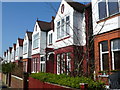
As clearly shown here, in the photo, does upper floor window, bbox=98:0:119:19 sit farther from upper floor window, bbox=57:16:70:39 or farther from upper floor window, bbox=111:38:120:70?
upper floor window, bbox=57:16:70:39

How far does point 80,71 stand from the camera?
8.66m

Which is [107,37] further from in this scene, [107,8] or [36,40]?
[36,40]

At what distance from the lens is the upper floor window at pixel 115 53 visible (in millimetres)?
9633

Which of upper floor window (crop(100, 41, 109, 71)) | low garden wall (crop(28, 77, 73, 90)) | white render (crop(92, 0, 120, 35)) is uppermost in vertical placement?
white render (crop(92, 0, 120, 35))

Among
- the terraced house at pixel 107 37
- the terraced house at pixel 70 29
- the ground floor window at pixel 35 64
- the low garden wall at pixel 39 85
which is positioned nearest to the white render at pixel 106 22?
the terraced house at pixel 107 37

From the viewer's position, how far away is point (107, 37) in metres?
10.3

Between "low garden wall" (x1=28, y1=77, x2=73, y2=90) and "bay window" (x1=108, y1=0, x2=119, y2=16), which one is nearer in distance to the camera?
"low garden wall" (x1=28, y1=77, x2=73, y2=90)

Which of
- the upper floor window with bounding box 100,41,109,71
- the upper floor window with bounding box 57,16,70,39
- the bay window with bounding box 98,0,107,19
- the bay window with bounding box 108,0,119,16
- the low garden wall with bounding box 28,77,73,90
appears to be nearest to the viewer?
the low garden wall with bounding box 28,77,73,90

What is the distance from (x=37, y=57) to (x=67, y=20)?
1038 centimetres

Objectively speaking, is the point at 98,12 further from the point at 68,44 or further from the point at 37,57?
the point at 37,57

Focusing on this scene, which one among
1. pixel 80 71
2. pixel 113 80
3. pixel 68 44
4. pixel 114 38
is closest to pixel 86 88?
pixel 113 80

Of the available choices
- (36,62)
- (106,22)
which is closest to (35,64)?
(36,62)

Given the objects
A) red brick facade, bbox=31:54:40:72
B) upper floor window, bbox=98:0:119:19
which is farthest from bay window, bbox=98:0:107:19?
red brick facade, bbox=31:54:40:72

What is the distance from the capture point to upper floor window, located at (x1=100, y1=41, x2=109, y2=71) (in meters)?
10.4
